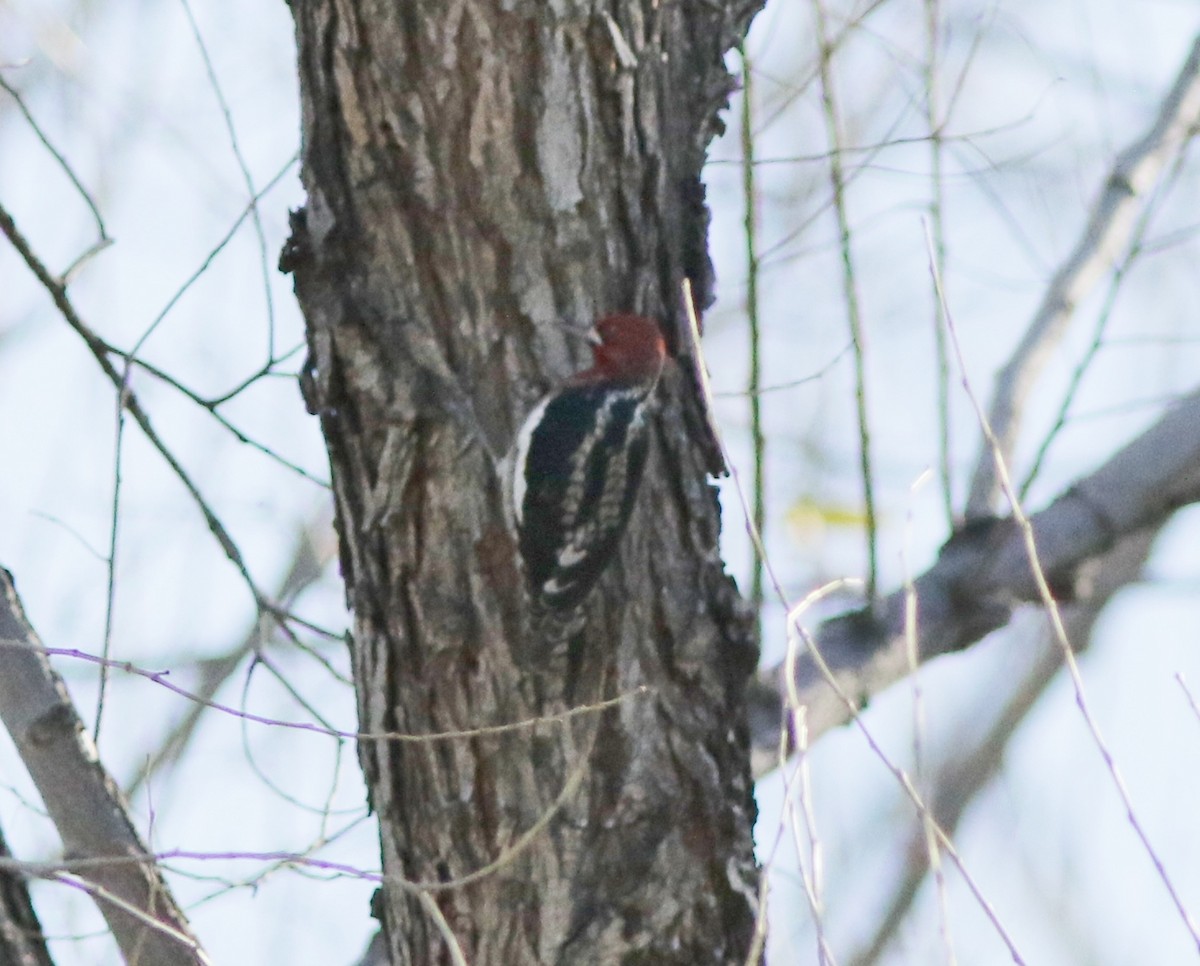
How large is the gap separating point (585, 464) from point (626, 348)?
1.42 ft

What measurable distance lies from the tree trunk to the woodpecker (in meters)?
0.06

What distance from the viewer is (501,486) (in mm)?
3117

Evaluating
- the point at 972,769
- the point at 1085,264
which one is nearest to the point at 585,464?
the point at 1085,264

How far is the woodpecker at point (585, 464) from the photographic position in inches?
121

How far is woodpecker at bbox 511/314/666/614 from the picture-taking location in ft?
10.1

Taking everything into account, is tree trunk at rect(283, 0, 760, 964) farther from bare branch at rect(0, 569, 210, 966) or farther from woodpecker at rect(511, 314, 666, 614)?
bare branch at rect(0, 569, 210, 966)

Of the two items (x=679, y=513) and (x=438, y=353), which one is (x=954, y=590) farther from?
(x=438, y=353)

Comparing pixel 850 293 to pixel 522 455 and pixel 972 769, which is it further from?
pixel 972 769

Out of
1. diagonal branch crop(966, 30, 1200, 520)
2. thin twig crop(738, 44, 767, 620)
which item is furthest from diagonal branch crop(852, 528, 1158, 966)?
thin twig crop(738, 44, 767, 620)

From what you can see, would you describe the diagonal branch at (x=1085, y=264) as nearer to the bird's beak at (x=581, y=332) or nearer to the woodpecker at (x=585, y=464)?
the woodpecker at (x=585, y=464)

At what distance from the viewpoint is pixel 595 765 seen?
303cm

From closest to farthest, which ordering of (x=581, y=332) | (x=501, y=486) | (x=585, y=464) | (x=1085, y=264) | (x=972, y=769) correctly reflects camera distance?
(x=501, y=486)
(x=581, y=332)
(x=585, y=464)
(x=1085, y=264)
(x=972, y=769)

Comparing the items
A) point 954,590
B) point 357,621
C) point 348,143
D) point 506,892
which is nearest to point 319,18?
point 348,143

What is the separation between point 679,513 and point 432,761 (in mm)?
715
